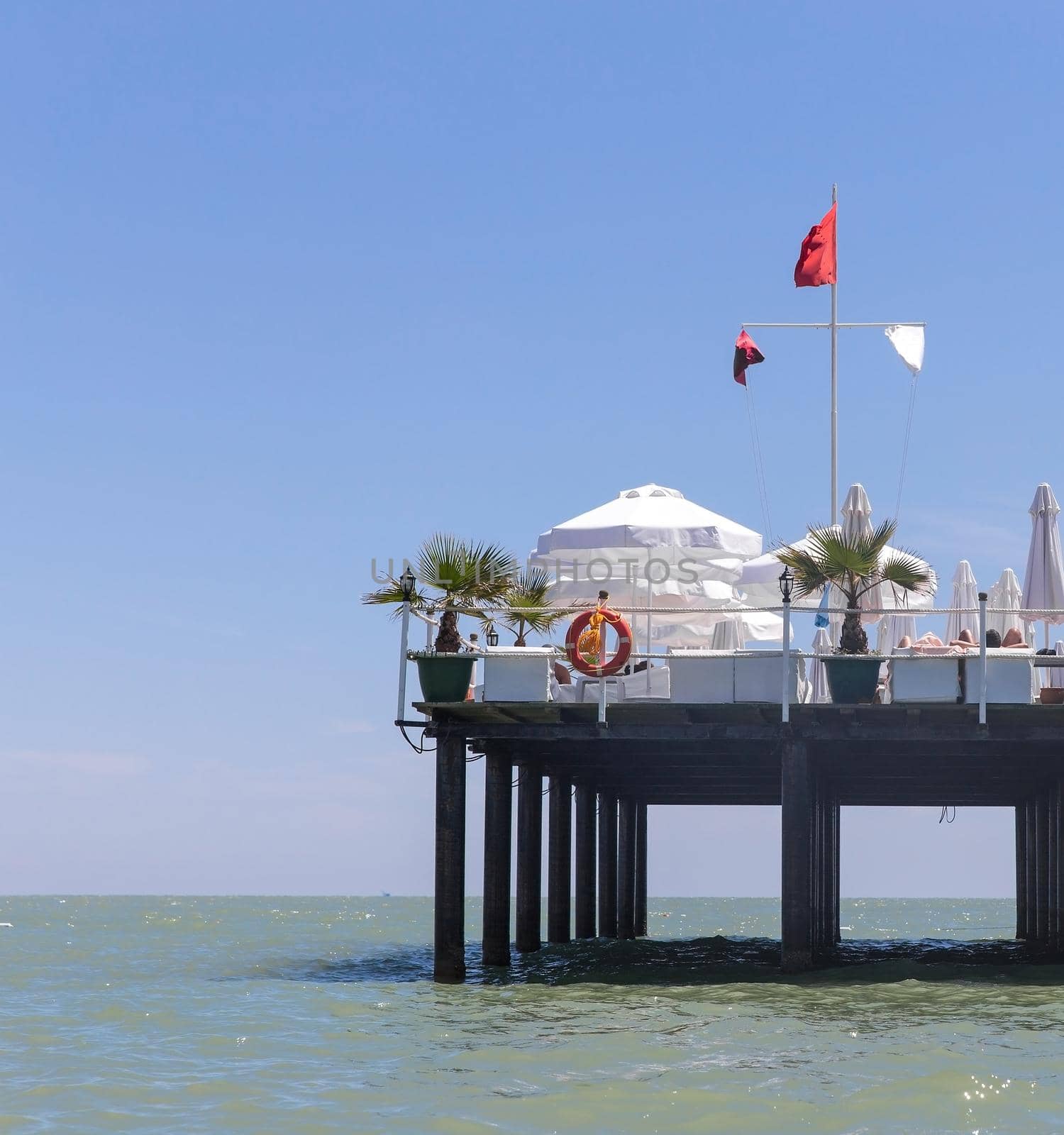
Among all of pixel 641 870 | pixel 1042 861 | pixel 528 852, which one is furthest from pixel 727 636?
pixel 641 870

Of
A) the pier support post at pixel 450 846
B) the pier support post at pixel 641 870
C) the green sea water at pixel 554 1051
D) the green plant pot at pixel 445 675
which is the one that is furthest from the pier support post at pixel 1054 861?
the green plant pot at pixel 445 675

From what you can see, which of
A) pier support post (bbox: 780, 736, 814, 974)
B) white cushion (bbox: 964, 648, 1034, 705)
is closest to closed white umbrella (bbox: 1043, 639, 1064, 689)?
white cushion (bbox: 964, 648, 1034, 705)

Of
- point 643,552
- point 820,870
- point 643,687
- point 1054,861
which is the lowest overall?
point 820,870

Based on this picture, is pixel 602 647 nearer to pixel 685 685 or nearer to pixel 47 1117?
pixel 685 685

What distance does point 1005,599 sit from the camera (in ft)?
80.7

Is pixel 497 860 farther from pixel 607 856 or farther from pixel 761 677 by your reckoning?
pixel 607 856

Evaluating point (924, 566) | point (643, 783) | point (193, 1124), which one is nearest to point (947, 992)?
point (924, 566)

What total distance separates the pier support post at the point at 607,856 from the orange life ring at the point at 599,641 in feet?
45.5

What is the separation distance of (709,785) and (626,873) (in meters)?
5.78

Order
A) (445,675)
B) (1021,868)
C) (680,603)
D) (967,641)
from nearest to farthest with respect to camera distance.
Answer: (445,675)
(967,641)
(680,603)
(1021,868)

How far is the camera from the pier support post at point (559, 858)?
28.9 m

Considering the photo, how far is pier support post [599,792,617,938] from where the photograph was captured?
109 ft

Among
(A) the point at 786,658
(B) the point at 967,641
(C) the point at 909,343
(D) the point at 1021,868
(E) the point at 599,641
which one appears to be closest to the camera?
(A) the point at 786,658

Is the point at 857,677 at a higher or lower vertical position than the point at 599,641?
lower
